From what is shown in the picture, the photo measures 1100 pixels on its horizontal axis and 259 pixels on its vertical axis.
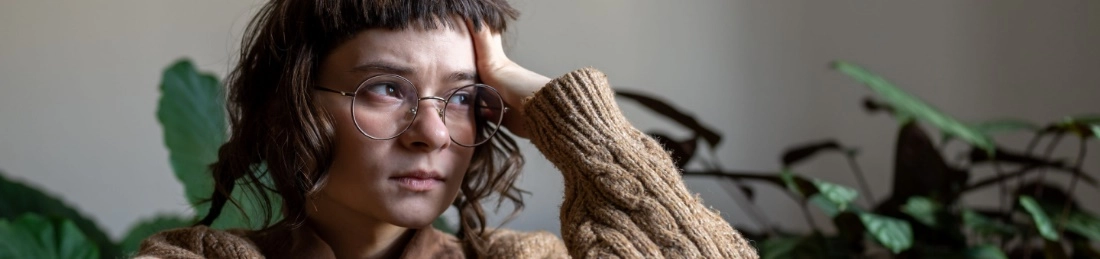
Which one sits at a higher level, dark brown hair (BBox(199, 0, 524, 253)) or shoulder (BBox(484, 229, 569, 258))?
dark brown hair (BBox(199, 0, 524, 253))

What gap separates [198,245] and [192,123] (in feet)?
1.99

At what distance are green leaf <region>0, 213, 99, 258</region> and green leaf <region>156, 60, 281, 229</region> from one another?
0.51 feet

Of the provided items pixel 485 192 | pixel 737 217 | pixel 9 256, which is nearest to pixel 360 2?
pixel 485 192

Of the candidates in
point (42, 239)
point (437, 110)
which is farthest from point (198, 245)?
point (42, 239)

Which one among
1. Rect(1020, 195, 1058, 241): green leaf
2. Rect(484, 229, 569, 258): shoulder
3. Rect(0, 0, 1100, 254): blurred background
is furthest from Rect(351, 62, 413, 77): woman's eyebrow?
Rect(1020, 195, 1058, 241): green leaf

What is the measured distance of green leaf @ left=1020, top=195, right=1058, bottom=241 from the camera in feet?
4.62

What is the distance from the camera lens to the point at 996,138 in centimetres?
201

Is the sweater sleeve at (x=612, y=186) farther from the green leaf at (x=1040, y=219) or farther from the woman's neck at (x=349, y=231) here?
the green leaf at (x=1040, y=219)

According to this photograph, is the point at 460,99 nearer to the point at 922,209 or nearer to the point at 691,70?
the point at 922,209

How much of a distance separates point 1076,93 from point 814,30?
1.59ft

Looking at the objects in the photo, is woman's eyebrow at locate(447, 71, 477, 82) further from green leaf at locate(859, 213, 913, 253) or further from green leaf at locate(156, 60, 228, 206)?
green leaf at locate(859, 213, 913, 253)

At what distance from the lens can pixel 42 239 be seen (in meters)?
1.37

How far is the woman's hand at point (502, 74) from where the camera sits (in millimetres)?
943

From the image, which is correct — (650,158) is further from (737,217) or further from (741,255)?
(737,217)
